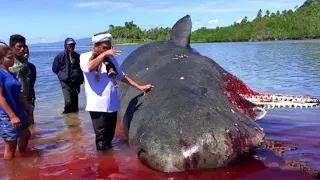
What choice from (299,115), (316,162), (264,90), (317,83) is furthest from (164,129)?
(317,83)

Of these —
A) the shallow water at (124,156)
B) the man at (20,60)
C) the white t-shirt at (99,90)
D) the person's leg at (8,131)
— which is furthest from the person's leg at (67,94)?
the white t-shirt at (99,90)

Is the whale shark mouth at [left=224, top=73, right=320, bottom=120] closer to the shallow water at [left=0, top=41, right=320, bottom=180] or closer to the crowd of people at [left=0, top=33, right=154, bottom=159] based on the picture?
the shallow water at [left=0, top=41, right=320, bottom=180]

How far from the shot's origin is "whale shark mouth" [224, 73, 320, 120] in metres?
6.89

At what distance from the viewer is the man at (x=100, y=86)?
616 cm

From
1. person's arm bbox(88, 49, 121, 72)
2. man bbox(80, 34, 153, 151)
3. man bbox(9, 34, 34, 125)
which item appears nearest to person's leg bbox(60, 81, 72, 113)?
man bbox(9, 34, 34, 125)

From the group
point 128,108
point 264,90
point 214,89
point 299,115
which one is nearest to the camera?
point 214,89

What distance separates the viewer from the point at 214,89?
21.6 ft

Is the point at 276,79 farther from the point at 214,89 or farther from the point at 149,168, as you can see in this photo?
the point at 149,168

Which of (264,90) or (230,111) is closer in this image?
(230,111)

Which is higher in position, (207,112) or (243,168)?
(207,112)

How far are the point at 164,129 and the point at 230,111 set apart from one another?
1.03m

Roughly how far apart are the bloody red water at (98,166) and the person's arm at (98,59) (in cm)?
140

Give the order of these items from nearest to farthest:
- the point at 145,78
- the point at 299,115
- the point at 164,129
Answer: the point at 164,129
the point at 145,78
the point at 299,115

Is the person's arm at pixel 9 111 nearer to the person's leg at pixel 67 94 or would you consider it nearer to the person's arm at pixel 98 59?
the person's arm at pixel 98 59
